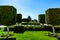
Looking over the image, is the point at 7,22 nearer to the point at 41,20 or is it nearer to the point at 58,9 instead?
the point at 58,9

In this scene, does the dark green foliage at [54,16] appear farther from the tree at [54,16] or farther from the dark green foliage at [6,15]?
the dark green foliage at [6,15]

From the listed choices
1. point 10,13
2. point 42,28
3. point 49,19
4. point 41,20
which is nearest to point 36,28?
point 42,28

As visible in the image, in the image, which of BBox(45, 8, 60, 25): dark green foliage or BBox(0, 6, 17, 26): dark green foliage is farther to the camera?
BBox(45, 8, 60, 25): dark green foliage

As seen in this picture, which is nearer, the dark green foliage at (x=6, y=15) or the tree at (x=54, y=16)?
the dark green foliage at (x=6, y=15)

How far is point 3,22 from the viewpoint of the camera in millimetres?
21703

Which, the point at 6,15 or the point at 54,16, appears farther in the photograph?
the point at 54,16

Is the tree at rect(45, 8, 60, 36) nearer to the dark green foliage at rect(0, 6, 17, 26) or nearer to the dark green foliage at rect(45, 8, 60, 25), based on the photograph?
the dark green foliage at rect(45, 8, 60, 25)

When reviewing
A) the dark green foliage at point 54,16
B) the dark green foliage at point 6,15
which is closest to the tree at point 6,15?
the dark green foliage at point 6,15

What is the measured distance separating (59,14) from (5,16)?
910 cm

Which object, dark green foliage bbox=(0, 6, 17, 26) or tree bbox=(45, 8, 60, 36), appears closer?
dark green foliage bbox=(0, 6, 17, 26)

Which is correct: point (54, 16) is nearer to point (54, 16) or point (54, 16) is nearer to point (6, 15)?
point (54, 16)

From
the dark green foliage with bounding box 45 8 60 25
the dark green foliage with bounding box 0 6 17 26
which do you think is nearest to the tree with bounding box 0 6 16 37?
the dark green foliage with bounding box 0 6 17 26

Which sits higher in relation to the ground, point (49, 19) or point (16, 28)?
point (49, 19)

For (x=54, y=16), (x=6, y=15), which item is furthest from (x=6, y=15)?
(x=54, y=16)
